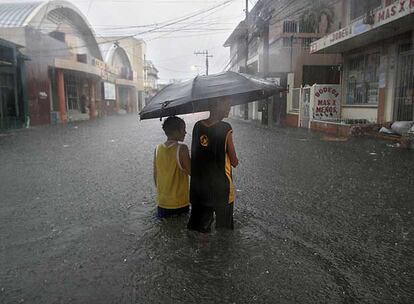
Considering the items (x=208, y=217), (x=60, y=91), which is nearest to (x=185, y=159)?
(x=208, y=217)

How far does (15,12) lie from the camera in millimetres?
24141

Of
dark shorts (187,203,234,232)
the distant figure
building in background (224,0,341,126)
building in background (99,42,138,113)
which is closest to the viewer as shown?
the distant figure

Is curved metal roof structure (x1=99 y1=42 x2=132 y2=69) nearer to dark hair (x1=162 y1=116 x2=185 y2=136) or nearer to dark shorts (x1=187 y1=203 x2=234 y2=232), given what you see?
dark hair (x1=162 y1=116 x2=185 y2=136)

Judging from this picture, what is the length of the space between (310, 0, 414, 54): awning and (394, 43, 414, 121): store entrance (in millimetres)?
782

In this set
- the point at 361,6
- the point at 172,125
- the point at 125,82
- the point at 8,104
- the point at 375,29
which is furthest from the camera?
the point at 125,82

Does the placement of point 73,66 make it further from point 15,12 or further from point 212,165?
point 212,165

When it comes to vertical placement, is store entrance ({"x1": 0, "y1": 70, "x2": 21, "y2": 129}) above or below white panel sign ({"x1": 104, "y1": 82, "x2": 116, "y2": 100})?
below

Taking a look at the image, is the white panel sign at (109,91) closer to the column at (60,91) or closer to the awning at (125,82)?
the awning at (125,82)

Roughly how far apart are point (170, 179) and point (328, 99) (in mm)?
14213

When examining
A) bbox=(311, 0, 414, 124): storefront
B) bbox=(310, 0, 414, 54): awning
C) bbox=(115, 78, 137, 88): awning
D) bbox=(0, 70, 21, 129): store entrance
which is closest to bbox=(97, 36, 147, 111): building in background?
bbox=(115, 78, 137, 88): awning

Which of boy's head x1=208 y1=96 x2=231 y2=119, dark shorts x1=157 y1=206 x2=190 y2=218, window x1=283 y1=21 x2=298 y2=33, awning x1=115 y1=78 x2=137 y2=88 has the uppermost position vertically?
window x1=283 y1=21 x2=298 y2=33

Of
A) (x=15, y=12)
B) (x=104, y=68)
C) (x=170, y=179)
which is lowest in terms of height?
(x=170, y=179)

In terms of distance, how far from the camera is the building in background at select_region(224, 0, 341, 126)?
20969 millimetres

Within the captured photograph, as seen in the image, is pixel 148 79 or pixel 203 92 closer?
pixel 203 92
